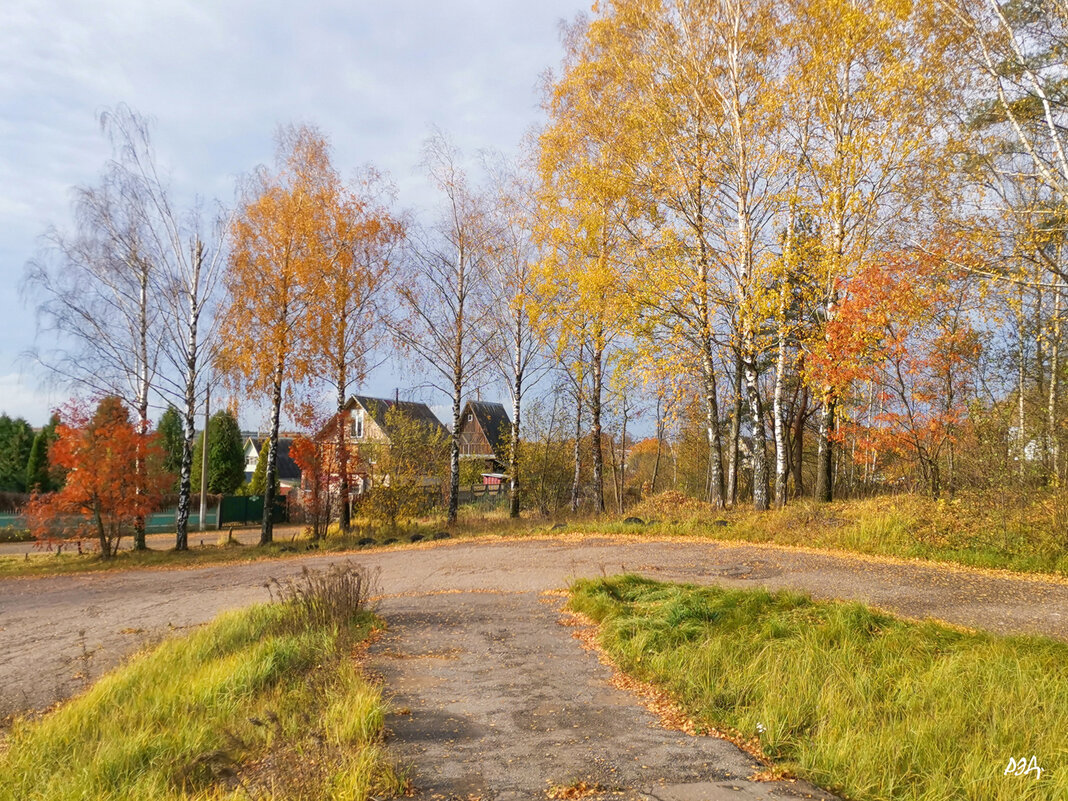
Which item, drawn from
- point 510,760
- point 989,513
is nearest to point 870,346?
point 989,513

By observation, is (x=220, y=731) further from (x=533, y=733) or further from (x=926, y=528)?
(x=926, y=528)

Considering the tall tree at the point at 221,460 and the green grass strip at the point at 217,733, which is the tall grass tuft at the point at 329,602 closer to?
the green grass strip at the point at 217,733

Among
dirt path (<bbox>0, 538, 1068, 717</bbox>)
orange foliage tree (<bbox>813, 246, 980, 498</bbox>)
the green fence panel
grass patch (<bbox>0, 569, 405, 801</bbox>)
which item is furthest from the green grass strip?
the green fence panel

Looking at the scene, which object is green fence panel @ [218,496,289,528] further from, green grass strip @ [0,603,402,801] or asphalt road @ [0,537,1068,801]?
green grass strip @ [0,603,402,801]

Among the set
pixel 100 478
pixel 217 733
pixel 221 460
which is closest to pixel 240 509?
pixel 221 460

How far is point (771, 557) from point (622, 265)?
808cm

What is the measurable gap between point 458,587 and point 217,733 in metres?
7.12

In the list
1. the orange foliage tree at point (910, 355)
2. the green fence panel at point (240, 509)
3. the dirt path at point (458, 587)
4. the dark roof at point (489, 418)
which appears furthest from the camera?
the dark roof at point (489, 418)

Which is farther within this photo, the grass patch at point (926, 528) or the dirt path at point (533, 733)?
the grass patch at point (926, 528)

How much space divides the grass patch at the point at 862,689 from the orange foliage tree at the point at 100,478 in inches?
624

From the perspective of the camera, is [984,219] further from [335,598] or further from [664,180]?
[335,598]

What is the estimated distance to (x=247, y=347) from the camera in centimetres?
2000

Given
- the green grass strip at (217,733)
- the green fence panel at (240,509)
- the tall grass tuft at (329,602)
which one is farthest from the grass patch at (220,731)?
the green fence panel at (240,509)

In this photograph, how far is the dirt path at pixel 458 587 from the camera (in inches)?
318
